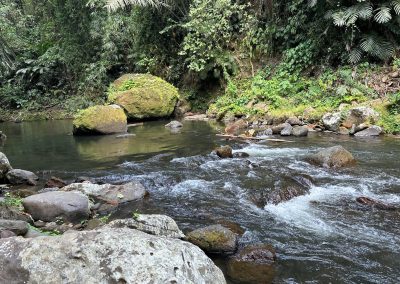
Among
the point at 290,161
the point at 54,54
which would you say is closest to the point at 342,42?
the point at 290,161

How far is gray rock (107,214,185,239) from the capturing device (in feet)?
15.0

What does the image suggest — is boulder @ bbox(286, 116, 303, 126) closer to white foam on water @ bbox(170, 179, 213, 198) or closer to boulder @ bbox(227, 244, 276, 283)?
white foam on water @ bbox(170, 179, 213, 198)

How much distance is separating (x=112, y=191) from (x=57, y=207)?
1169mm

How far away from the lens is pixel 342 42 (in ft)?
47.0

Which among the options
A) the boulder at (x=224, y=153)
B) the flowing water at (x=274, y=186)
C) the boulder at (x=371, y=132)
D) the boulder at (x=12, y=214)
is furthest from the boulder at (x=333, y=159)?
the boulder at (x=12, y=214)

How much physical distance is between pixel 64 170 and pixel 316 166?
5184 millimetres

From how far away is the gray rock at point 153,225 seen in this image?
4586 millimetres

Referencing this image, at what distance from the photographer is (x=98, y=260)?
106 inches

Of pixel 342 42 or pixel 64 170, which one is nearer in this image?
pixel 64 170

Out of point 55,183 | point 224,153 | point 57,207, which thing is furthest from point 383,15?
point 57,207

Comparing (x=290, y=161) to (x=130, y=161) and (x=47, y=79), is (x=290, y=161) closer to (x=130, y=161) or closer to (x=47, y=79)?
(x=130, y=161)

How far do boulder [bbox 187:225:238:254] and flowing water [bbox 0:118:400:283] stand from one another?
0.20 meters

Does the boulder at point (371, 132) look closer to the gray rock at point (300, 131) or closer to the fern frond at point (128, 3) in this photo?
the gray rock at point (300, 131)

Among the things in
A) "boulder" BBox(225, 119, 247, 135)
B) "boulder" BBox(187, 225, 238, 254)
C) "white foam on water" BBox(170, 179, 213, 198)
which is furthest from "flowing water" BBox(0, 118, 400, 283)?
"boulder" BBox(225, 119, 247, 135)
